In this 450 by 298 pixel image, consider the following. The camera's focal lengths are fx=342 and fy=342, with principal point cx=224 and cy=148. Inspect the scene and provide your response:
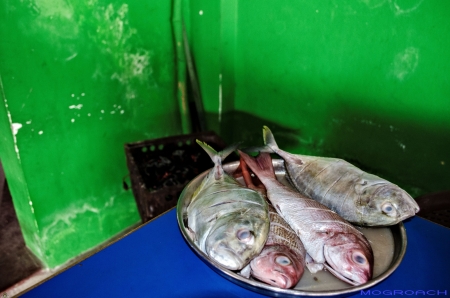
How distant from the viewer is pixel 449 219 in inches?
61.5

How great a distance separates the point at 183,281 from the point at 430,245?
3.04 ft

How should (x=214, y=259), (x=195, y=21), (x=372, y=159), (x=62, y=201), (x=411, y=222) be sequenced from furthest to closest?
1. (x=195, y=21)
2. (x=62, y=201)
3. (x=372, y=159)
4. (x=411, y=222)
5. (x=214, y=259)

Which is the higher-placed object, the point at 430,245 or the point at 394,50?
the point at 394,50

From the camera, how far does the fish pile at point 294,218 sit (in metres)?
1.06

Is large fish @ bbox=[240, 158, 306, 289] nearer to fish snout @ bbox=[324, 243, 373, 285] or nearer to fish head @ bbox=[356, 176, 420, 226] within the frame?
fish snout @ bbox=[324, 243, 373, 285]

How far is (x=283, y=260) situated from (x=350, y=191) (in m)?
0.48

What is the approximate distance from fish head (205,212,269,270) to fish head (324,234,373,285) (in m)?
0.22

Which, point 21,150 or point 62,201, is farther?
point 62,201

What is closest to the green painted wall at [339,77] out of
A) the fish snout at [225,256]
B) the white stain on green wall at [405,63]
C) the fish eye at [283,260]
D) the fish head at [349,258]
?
the white stain on green wall at [405,63]

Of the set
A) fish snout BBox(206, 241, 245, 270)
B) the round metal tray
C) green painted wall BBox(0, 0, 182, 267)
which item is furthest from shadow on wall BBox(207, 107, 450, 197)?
fish snout BBox(206, 241, 245, 270)

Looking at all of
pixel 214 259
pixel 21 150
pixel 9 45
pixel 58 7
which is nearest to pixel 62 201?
pixel 21 150

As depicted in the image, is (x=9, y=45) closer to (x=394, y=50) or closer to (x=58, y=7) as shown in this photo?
(x=58, y=7)

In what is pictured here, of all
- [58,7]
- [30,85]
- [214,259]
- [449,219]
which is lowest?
[449,219]

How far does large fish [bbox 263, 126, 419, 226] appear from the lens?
1.26 m
